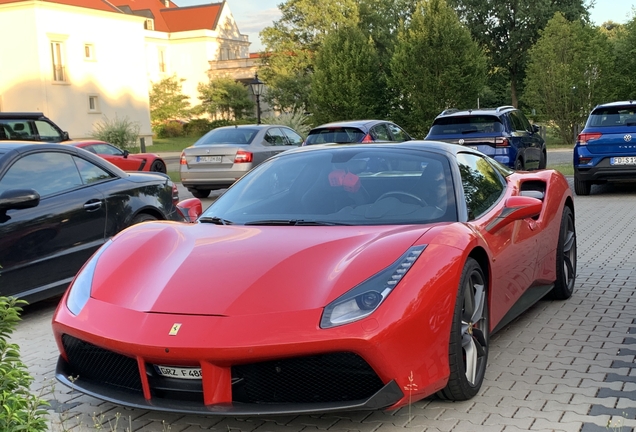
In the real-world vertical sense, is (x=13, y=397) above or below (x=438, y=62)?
below

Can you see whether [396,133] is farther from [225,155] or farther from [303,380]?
[303,380]

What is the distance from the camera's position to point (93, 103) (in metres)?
51.9

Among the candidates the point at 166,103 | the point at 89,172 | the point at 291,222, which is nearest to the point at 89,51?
the point at 166,103

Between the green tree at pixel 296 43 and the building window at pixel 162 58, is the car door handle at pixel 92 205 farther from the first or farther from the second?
the building window at pixel 162 58

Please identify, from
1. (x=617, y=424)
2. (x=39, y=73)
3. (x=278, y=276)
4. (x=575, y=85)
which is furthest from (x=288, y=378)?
(x=39, y=73)

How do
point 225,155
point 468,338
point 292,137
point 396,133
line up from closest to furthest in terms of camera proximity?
point 468,338 → point 225,155 → point 396,133 → point 292,137

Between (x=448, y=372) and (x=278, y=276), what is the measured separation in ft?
3.16

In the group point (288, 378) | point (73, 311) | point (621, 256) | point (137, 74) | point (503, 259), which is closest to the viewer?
point (288, 378)

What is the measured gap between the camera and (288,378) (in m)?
3.35

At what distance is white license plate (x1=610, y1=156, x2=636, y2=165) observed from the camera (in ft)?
45.5

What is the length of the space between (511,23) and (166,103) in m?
29.3

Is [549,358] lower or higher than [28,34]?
lower

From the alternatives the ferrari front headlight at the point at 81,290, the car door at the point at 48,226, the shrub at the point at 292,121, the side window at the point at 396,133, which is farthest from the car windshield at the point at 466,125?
the shrub at the point at 292,121

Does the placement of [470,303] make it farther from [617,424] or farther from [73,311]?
[73,311]
